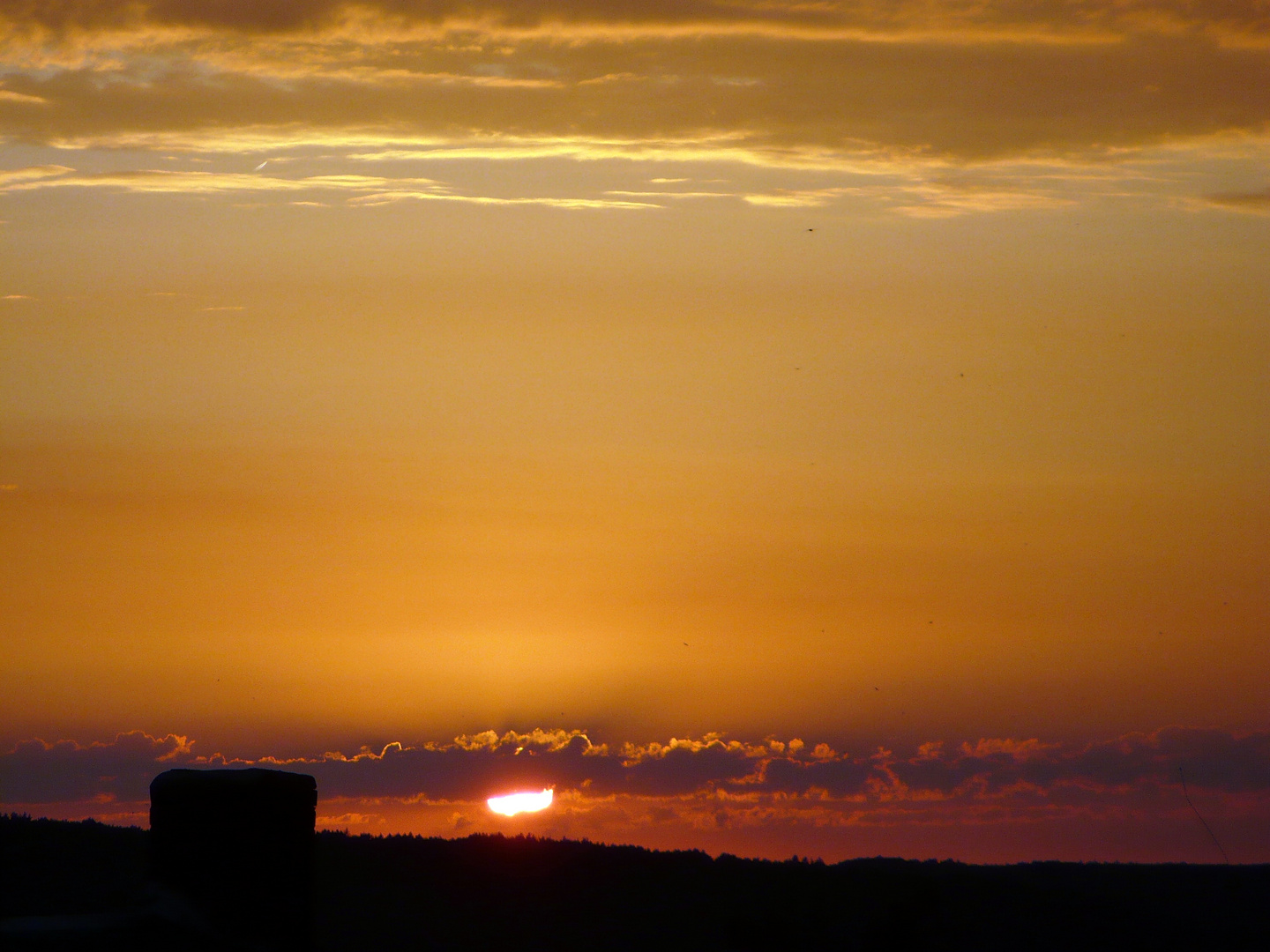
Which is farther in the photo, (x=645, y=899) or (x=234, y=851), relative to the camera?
(x=645, y=899)

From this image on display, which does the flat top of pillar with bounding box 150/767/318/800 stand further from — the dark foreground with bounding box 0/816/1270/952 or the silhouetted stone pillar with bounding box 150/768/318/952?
the dark foreground with bounding box 0/816/1270/952

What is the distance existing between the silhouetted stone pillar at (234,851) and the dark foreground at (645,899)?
34.7 feet

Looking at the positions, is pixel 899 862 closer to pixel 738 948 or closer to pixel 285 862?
pixel 738 948

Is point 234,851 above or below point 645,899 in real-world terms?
below

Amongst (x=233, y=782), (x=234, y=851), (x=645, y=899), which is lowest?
(x=234, y=851)

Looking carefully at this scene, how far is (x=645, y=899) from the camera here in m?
30.2

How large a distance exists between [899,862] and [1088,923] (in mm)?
7464

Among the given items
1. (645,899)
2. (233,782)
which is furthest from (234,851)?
(645,899)

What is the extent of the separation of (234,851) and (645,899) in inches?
664

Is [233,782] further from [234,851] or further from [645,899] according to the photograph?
[645,899]

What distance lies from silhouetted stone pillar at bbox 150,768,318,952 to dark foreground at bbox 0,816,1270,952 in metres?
10.6

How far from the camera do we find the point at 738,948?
2552cm

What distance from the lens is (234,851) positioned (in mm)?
14555

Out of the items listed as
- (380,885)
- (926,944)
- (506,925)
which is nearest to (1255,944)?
(926,944)
